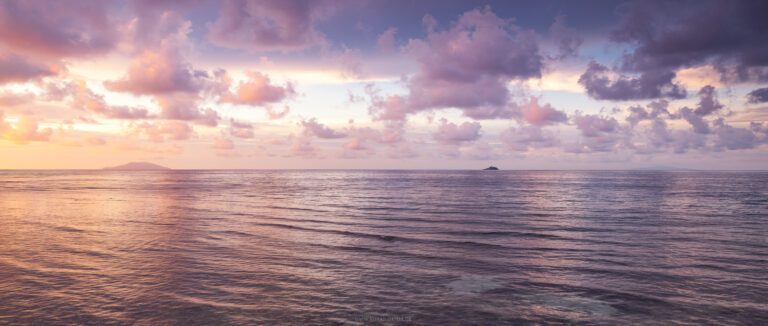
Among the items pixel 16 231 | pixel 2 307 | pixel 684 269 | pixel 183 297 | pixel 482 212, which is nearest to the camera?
pixel 2 307

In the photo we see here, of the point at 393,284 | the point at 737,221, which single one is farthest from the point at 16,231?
the point at 737,221

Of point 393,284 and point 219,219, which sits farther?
point 219,219

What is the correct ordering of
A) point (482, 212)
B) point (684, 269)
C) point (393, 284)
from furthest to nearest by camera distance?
1. point (482, 212)
2. point (684, 269)
3. point (393, 284)

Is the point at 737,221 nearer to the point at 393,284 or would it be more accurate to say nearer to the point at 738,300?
the point at 738,300

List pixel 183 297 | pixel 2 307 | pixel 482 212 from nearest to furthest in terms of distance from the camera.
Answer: pixel 2 307
pixel 183 297
pixel 482 212

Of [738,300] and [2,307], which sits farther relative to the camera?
[738,300]

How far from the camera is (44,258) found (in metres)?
17.3

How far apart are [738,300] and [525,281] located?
5.86m

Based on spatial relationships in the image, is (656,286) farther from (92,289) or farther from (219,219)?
(219,219)

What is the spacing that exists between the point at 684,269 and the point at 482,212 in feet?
72.7

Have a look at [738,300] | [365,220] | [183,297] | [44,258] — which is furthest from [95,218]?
[738,300]

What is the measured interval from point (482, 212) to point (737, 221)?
18970mm

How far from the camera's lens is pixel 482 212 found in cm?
3819

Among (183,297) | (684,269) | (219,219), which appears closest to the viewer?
(183,297)
